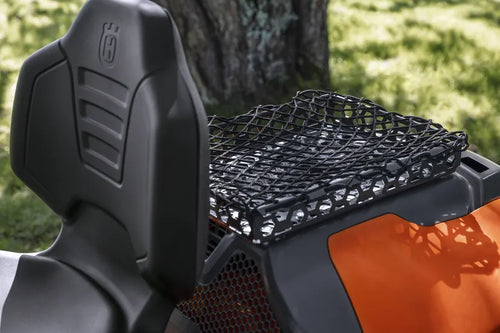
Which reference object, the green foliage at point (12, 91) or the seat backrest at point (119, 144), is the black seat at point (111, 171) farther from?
the green foliage at point (12, 91)

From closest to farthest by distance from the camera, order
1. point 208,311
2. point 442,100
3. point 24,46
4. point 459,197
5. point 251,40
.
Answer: point 208,311, point 459,197, point 251,40, point 442,100, point 24,46

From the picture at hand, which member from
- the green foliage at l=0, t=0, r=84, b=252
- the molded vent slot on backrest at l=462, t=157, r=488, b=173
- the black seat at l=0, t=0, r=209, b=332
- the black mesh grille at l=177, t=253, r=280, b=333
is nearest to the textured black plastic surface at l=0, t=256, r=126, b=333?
the black seat at l=0, t=0, r=209, b=332

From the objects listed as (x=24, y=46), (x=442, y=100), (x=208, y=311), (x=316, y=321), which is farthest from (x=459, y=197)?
(x=24, y=46)

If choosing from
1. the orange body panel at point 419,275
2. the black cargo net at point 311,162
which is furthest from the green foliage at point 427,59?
the orange body panel at point 419,275

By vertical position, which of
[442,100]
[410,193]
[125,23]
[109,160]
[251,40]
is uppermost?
[125,23]

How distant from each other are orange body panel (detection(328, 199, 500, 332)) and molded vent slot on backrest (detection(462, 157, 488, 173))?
0.18 metres

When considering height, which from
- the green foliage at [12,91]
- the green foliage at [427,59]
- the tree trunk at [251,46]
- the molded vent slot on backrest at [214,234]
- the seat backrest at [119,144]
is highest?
the seat backrest at [119,144]

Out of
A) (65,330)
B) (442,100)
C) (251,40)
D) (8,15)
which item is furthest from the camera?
(8,15)

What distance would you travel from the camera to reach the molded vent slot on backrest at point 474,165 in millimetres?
1670

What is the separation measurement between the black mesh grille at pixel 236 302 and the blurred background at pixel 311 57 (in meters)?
1.50

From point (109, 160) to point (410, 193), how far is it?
0.61m

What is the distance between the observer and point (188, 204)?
127 centimetres

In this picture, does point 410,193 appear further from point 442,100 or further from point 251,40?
point 442,100

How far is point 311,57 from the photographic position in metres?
3.65
